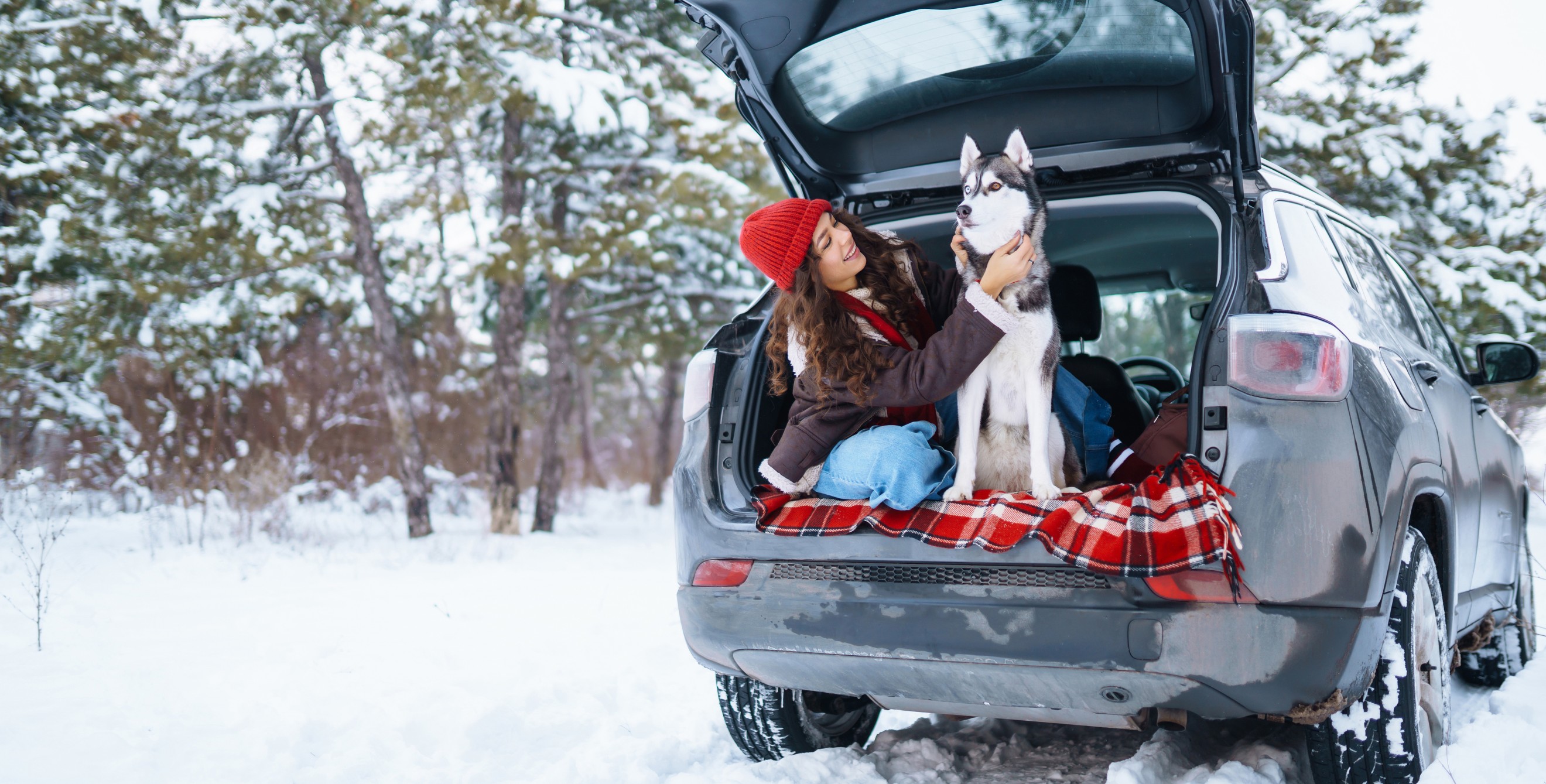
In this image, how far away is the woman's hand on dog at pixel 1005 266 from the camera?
2285mm

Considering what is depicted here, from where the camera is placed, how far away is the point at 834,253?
254 cm

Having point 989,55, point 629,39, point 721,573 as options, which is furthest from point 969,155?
point 629,39

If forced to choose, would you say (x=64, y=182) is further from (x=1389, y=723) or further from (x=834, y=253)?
(x=1389, y=723)

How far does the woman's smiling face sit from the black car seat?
1.08 m

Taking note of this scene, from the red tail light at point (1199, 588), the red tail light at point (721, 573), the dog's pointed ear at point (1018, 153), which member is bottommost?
the red tail light at point (721, 573)

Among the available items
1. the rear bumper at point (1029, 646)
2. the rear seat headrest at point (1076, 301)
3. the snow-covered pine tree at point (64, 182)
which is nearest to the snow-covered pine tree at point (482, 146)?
the snow-covered pine tree at point (64, 182)

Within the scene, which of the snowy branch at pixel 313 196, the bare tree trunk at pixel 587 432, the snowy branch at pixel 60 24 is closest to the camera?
the snowy branch at pixel 60 24

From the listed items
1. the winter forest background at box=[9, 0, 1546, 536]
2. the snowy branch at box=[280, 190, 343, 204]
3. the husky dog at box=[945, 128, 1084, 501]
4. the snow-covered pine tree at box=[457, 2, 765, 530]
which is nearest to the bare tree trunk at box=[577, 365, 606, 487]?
the snow-covered pine tree at box=[457, 2, 765, 530]

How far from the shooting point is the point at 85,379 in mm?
9461

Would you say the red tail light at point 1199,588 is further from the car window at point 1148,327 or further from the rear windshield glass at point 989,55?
the car window at point 1148,327

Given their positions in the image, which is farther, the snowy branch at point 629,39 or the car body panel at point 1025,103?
the snowy branch at point 629,39

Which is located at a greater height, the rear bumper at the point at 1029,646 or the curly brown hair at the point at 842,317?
the curly brown hair at the point at 842,317

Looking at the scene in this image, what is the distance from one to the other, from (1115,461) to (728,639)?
4.20 ft

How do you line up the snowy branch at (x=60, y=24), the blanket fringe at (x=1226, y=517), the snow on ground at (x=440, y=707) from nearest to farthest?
the blanket fringe at (x=1226, y=517) < the snow on ground at (x=440, y=707) < the snowy branch at (x=60, y=24)
